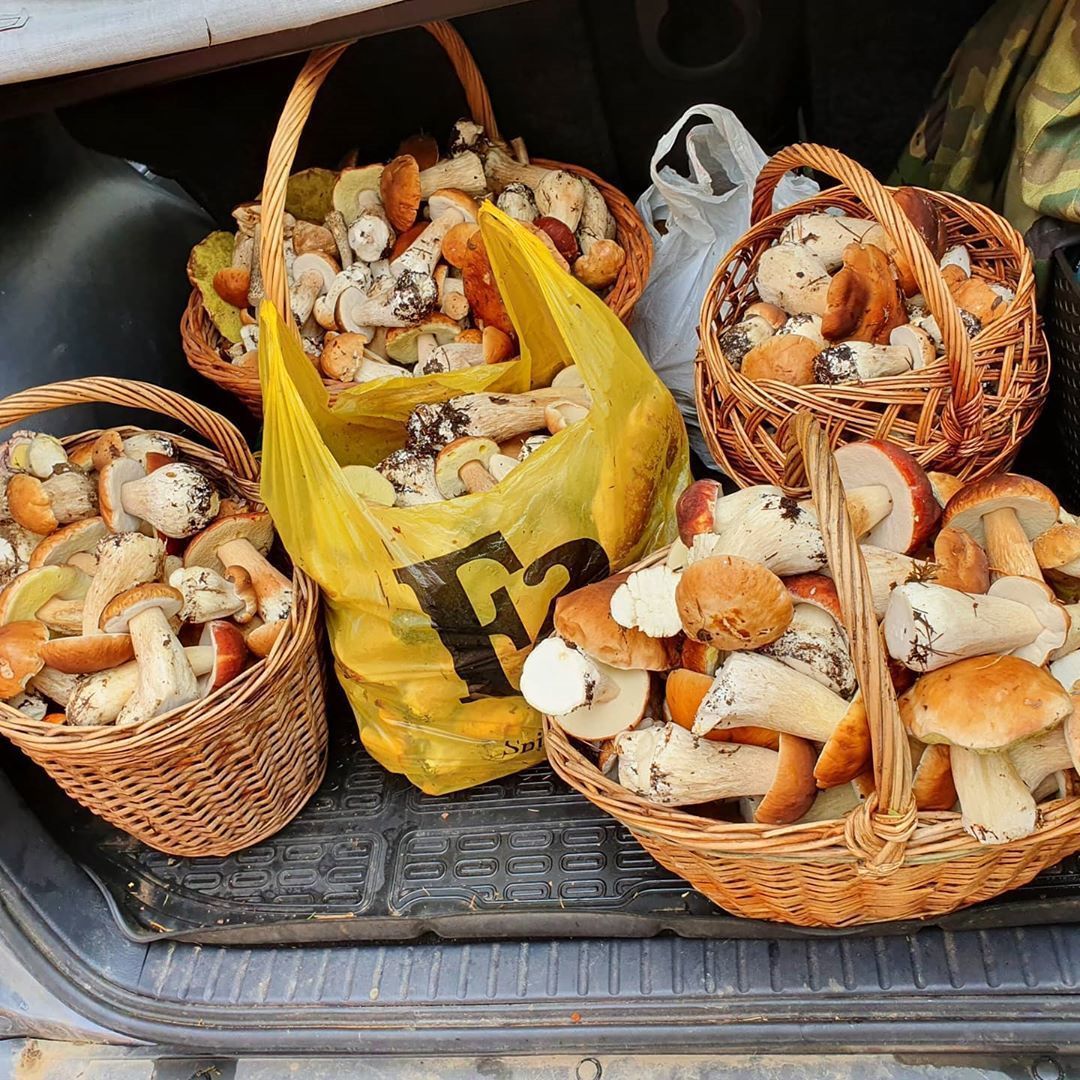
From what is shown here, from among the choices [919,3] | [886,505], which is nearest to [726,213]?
[919,3]

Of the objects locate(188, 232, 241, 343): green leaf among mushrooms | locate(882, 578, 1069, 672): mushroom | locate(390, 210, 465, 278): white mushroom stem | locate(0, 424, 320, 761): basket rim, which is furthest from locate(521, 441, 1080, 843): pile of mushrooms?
locate(188, 232, 241, 343): green leaf among mushrooms

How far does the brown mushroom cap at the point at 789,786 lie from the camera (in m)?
0.98

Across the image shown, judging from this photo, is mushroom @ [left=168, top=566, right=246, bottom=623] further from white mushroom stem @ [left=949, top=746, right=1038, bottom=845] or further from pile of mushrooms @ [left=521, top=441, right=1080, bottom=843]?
white mushroom stem @ [left=949, top=746, right=1038, bottom=845]

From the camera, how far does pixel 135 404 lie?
146 centimetres

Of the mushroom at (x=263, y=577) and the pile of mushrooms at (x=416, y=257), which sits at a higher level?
the pile of mushrooms at (x=416, y=257)

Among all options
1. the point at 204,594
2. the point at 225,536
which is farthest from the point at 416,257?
the point at 204,594

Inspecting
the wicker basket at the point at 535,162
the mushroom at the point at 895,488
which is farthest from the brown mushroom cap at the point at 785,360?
the wicker basket at the point at 535,162

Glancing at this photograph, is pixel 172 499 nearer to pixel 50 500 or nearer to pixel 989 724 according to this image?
pixel 50 500

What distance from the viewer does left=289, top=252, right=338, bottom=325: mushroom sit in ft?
5.69

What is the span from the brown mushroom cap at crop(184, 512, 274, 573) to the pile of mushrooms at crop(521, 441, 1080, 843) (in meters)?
0.56

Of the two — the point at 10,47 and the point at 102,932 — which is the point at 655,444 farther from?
the point at 102,932

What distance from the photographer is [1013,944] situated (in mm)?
1188

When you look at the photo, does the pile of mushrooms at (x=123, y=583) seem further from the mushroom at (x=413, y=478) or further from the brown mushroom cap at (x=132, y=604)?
the mushroom at (x=413, y=478)

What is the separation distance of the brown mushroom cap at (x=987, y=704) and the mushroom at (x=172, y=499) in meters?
1.00
